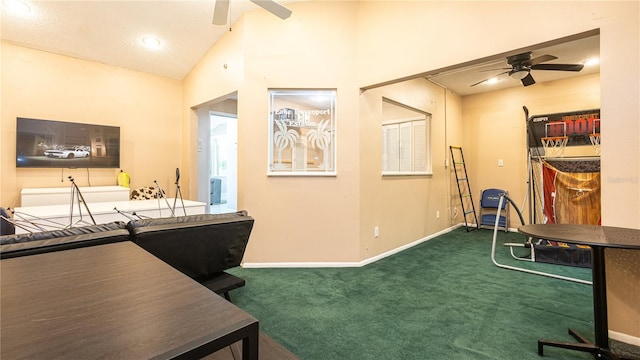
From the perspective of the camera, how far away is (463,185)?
5723mm

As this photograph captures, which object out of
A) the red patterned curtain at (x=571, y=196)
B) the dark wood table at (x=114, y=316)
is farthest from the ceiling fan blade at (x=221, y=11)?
the red patterned curtain at (x=571, y=196)

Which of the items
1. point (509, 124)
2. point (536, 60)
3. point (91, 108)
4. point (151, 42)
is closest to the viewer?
point (536, 60)

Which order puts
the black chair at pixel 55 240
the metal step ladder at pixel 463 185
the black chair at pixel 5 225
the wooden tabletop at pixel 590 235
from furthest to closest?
the metal step ladder at pixel 463 185
the black chair at pixel 5 225
the wooden tabletop at pixel 590 235
the black chair at pixel 55 240

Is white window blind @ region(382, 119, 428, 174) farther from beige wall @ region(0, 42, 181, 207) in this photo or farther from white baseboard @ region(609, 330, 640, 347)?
beige wall @ region(0, 42, 181, 207)

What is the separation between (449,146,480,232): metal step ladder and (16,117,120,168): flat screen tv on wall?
19.6 ft

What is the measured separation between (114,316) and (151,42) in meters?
4.37

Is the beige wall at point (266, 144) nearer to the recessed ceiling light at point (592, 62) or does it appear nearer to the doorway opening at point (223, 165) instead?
the recessed ceiling light at point (592, 62)

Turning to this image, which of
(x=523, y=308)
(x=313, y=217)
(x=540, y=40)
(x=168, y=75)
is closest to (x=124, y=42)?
(x=168, y=75)

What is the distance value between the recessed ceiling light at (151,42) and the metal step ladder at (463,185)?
5.24 m

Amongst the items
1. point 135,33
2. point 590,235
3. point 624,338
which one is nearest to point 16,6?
point 135,33

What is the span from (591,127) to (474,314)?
329 centimetres

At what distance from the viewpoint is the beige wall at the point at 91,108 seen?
3.69 m

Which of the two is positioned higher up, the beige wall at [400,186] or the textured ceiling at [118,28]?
the textured ceiling at [118,28]

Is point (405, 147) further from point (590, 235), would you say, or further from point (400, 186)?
point (590, 235)
